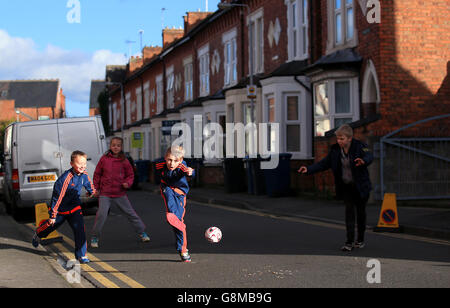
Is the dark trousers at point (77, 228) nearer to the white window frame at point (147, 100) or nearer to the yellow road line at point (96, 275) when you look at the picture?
the yellow road line at point (96, 275)

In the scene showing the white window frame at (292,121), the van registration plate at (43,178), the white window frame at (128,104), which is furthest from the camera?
the white window frame at (128,104)

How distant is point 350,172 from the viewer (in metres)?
9.77

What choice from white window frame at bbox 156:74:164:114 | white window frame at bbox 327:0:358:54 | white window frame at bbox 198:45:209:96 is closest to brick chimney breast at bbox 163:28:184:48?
white window frame at bbox 156:74:164:114

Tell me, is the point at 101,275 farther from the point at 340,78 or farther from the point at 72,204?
the point at 340,78

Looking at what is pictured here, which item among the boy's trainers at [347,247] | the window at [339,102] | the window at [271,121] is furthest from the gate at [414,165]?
the boy's trainers at [347,247]

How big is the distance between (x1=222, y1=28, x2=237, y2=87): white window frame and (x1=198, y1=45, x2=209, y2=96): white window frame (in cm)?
338

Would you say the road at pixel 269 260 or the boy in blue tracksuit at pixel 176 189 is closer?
the road at pixel 269 260

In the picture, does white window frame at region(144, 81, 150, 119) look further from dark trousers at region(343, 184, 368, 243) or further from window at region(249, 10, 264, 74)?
dark trousers at region(343, 184, 368, 243)

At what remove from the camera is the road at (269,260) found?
24.6 ft

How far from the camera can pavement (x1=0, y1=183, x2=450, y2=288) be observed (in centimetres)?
809

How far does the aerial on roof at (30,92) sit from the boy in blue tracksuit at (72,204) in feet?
363

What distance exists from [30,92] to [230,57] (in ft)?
305
